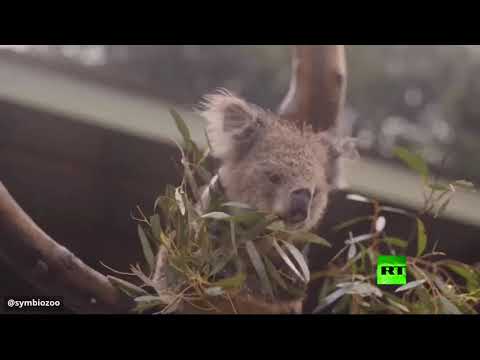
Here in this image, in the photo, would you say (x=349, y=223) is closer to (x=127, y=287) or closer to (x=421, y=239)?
(x=421, y=239)

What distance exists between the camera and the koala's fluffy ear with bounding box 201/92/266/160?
1702 millimetres

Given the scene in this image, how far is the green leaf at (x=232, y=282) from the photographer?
145 cm

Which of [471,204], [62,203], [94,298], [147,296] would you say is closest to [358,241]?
[471,204]

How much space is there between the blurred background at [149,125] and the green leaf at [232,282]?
290 mm

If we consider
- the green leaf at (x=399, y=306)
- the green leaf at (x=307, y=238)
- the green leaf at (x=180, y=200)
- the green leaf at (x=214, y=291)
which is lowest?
the green leaf at (x=399, y=306)

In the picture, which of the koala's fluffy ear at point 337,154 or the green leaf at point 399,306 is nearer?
the green leaf at point 399,306

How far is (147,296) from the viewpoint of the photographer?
1502 mm

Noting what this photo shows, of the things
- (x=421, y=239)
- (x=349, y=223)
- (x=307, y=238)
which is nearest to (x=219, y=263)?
(x=307, y=238)

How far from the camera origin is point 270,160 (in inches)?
64.5

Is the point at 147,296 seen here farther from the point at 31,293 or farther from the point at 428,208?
the point at 428,208

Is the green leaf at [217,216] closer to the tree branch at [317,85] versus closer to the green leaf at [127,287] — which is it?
the green leaf at [127,287]

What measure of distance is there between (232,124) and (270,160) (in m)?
0.18

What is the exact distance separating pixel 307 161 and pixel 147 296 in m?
0.63
